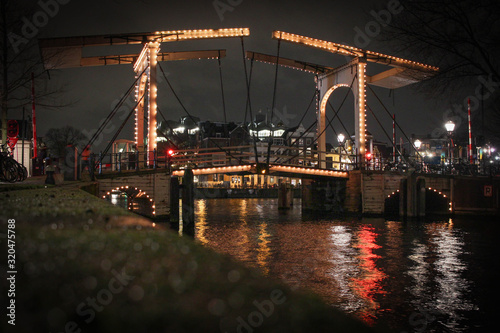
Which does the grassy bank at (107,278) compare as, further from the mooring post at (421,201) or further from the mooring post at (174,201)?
the mooring post at (421,201)

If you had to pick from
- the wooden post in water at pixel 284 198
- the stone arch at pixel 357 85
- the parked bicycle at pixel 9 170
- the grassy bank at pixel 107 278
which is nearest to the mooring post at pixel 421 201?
the stone arch at pixel 357 85

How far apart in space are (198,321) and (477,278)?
811cm

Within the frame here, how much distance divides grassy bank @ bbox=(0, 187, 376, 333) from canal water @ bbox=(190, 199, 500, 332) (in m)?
3.43

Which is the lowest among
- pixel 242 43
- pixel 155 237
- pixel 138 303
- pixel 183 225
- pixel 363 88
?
pixel 183 225

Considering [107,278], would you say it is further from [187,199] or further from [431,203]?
[431,203]

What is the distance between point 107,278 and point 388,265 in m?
9.42

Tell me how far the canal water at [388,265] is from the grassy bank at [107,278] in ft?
11.2

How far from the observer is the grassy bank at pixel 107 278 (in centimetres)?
255

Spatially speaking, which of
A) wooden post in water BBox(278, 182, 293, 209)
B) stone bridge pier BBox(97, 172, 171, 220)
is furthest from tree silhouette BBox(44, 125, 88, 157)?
stone bridge pier BBox(97, 172, 171, 220)

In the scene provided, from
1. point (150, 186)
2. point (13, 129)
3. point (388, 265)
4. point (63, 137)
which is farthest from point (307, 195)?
point (63, 137)

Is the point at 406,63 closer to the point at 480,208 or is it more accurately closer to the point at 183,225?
the point at 480,208

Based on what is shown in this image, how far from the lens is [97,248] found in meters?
3.15

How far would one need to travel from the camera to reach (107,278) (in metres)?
2.88

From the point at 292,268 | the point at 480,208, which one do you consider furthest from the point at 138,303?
the point at 480,208
